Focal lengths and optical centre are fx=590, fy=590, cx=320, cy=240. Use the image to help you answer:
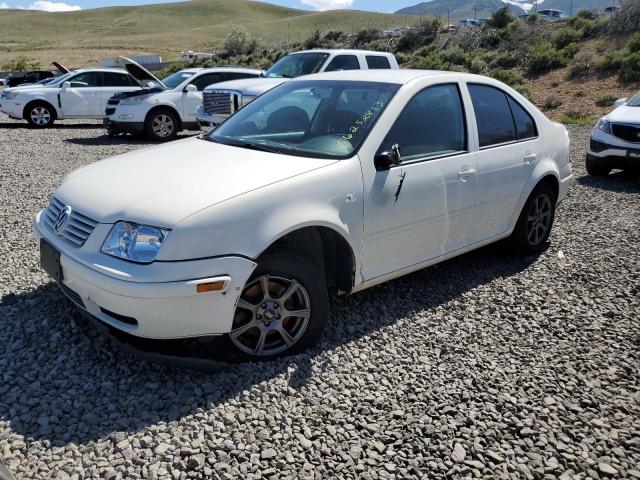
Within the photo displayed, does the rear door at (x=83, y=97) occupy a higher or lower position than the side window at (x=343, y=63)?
lower

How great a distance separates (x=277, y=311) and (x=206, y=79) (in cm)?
1147

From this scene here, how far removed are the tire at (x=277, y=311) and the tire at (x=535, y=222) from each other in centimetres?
246

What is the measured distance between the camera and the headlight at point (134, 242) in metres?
3.07

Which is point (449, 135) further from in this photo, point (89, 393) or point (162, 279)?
point (89, 393)

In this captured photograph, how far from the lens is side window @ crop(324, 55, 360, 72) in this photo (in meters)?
11.0

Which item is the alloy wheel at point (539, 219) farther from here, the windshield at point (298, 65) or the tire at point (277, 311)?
the windshield at point (298, 65)

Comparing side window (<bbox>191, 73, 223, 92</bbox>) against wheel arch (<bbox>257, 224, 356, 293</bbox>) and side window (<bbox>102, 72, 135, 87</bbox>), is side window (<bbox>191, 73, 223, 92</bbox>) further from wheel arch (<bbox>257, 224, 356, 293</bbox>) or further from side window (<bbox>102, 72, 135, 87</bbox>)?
wheel arch (<bbox>257, 224, 356, 293</bbox>)

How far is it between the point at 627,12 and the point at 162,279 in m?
29.2

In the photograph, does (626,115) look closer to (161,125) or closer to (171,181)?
(171,181)

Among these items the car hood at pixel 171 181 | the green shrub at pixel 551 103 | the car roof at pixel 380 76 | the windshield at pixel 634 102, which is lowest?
the green shrub at pixel 551 103

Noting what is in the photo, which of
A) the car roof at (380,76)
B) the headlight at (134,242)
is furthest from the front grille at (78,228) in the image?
the car roof at (380,76)

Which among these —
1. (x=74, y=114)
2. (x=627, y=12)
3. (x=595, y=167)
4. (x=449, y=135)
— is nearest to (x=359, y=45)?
(x=627, y=12)

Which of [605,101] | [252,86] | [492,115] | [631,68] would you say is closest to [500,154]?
[492,115]

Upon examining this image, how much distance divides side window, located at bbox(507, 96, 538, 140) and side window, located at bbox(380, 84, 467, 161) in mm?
819
